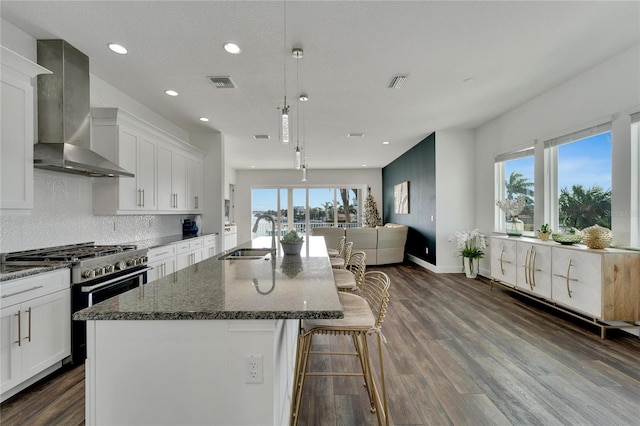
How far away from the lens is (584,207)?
3.46m

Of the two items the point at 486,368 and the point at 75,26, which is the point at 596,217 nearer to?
the point at 486,368

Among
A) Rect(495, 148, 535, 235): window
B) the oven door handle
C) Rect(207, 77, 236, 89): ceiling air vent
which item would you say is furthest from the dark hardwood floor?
Rect(207, 77, 236, 89): ceiling air vent

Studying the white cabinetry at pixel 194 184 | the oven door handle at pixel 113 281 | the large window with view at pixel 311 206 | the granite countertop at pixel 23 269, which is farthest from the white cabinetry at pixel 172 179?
the large window with view at pixel 311 206

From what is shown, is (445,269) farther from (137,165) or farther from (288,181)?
(288,181)

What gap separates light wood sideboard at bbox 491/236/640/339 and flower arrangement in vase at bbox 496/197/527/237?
1.39ft

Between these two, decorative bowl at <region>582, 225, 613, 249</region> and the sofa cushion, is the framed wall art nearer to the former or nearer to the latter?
the sofa cushion

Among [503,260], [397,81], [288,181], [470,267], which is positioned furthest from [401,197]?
[397,81]

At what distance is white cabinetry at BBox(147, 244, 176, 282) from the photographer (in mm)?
3324

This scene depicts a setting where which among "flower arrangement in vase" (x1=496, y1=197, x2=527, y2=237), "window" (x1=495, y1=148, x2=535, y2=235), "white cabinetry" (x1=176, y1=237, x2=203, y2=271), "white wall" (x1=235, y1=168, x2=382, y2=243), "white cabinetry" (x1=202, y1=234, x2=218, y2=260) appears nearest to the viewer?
"white cabinetry" (x1=176, y1=237, x2=203, y2=271)

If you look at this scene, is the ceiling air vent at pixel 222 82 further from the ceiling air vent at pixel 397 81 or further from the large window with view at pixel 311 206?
the large window with view at pixel 311 206

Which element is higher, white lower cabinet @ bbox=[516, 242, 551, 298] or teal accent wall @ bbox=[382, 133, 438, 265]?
teal accent wall @ bbox=[382, 133, 438, 265]

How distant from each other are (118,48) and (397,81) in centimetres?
279

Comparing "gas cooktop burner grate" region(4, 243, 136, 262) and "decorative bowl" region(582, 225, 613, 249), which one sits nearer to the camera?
"gas cooktop burner grate" region(4, 243, 136, 262)

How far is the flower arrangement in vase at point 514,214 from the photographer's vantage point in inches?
164
